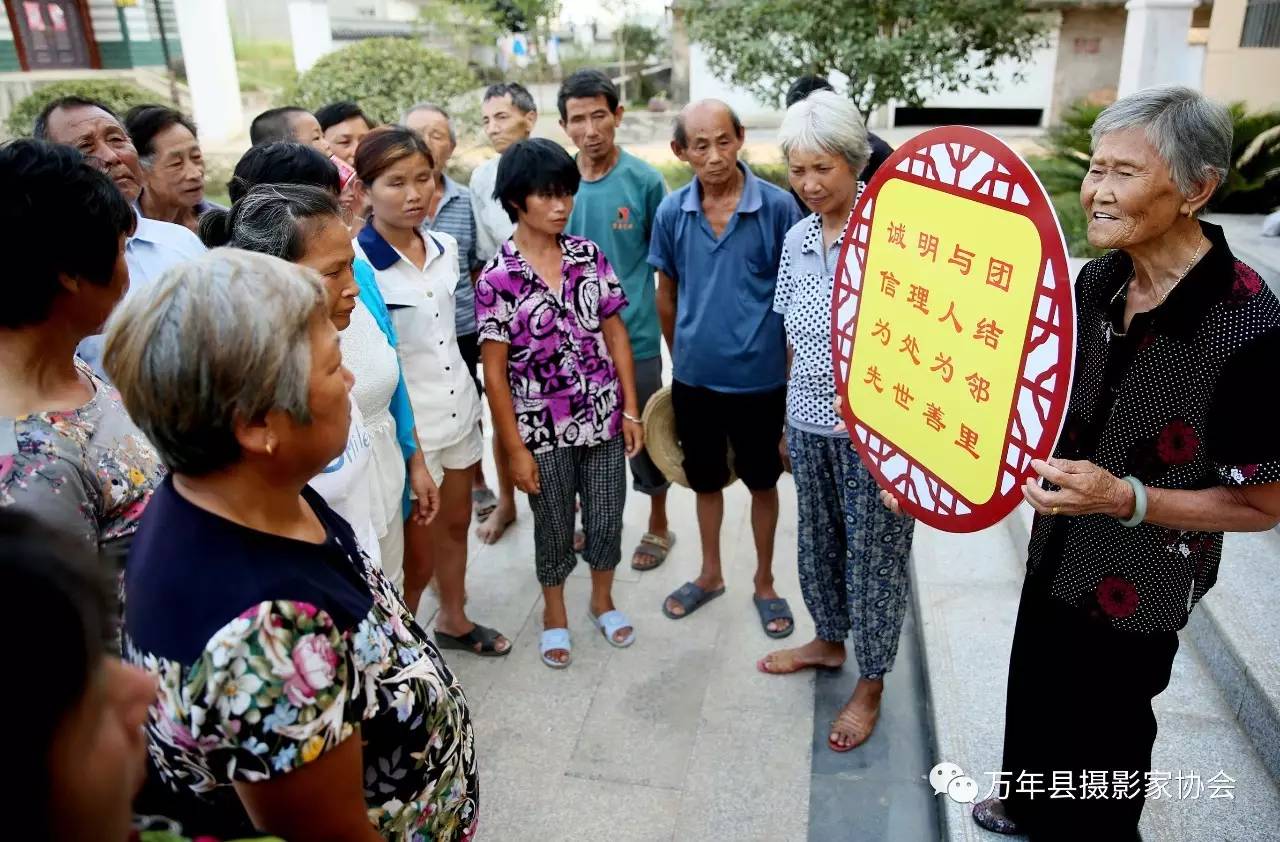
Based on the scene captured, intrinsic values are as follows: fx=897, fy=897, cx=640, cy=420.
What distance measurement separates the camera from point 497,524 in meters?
3.66

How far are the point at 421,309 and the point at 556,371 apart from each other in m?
0.42

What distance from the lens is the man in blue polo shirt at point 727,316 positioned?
2.77 m

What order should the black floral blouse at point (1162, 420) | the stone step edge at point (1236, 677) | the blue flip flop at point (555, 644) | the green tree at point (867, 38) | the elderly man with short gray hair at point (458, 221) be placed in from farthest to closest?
the green tree at point (867, 38), the elderly man with short gray hair at point (458, 221), the blue flip flop at point (555, 644), the stone step edge at point (1236, 677), the black floral blouse at point (1162, 420)

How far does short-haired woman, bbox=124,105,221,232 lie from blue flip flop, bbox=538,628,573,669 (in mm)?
1671

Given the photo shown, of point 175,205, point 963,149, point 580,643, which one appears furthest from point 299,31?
point 963,149

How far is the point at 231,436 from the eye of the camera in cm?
102

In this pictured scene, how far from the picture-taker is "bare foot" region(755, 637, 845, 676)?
8.91 ft

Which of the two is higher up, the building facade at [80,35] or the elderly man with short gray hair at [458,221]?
the building facade at [80,35]

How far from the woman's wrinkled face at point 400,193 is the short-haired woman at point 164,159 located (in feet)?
1.90

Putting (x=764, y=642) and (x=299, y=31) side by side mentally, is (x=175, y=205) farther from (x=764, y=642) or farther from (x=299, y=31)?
(x=299, y=31)

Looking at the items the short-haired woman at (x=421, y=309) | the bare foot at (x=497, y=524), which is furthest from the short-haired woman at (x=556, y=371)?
the bare foot at (x=497, y=524)

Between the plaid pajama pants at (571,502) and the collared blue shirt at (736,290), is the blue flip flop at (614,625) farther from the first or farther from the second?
the collared blue shirt at (736,290)

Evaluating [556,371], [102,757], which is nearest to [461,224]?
[556,371]

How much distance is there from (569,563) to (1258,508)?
6.36ft
